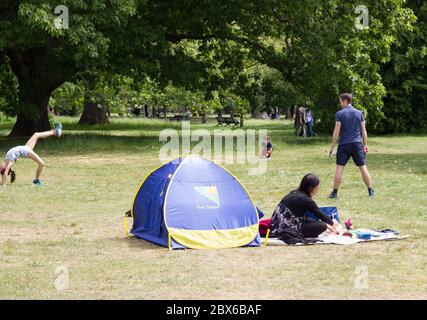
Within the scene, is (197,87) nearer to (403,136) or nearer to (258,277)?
(403,136)

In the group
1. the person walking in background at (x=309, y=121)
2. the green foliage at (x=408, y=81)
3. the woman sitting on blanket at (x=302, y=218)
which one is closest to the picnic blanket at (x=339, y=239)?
the woman sitting on blanket at (x=302, y=218)

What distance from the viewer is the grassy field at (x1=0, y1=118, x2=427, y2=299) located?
28.6 feet

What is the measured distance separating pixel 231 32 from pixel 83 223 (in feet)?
72.6

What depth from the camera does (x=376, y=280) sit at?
911cm

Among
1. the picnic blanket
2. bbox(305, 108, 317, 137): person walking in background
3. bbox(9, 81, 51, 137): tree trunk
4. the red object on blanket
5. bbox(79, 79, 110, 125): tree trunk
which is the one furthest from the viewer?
bbox(79, 79, 110, 125): tree trunk

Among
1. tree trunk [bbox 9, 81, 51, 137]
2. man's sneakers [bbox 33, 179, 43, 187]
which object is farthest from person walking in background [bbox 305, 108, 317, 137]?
man's sneakers [bbox 33, 179, 43, 187]

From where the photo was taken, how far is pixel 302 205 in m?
11.5

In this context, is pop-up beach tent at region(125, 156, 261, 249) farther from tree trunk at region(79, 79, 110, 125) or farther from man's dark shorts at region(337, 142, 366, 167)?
tree trunk at region(79, 79, 110, 125)

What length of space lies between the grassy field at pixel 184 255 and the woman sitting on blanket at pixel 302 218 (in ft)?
1.28

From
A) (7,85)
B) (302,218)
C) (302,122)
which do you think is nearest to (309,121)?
(302,122)

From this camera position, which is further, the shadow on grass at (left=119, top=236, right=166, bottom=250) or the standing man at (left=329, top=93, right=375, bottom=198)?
the standing man at (left=329, top=93, right=375, bottom=198)

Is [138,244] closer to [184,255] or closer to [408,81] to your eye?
[184,255]

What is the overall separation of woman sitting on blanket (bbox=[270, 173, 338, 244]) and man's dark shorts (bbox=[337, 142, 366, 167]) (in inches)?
189

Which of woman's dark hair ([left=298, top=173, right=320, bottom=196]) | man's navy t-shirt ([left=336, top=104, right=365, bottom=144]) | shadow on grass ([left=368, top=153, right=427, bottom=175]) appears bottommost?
shadow on grass ([left=368, top=153, right=427, bottom=175])
